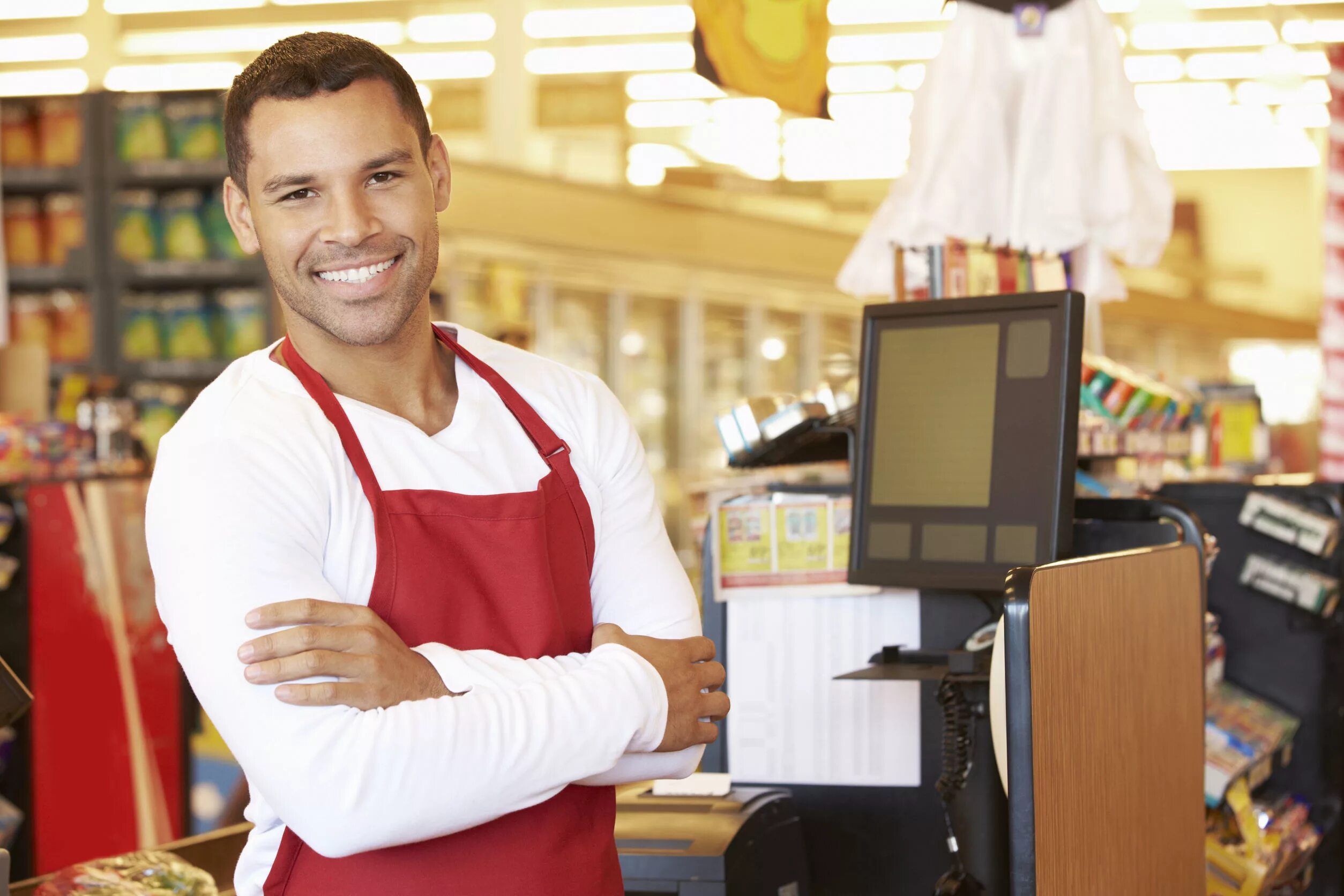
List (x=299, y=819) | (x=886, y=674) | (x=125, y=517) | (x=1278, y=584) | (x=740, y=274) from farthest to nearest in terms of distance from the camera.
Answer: (x=740, y=274) → (x=125, y=517) → (x=1278, y=584) → (x=886, y=674) → (x=299, y=819)

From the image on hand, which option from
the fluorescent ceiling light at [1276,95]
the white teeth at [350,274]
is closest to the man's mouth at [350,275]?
the white teeth at [350,274]

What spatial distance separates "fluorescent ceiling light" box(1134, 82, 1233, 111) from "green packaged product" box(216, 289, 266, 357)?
842 cm

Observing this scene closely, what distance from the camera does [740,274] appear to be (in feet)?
38.3

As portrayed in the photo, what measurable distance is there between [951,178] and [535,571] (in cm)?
171

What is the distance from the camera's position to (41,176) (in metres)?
5.17

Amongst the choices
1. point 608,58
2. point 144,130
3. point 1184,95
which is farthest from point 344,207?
point 1184,95

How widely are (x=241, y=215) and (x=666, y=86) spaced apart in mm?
9193

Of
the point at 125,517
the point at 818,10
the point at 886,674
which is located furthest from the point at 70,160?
the point at 886,674

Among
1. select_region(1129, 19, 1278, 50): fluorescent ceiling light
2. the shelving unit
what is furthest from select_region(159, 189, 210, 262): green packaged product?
select_region(1129, 19, 1278, 50): fluorescent ceiling light

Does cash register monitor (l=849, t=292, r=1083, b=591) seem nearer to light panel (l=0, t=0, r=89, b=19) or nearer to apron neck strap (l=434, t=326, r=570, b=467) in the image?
apron neck strap (l=434, t=326, r=570, b=467)

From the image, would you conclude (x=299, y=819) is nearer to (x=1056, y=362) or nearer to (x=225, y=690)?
(x=225, y=690)

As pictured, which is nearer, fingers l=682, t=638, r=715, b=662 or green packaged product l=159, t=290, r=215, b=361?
fingers l=682, t=638, r=715, b=662

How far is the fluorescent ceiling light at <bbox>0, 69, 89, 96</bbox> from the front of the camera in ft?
33.6

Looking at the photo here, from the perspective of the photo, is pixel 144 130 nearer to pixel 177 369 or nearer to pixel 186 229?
pixel 186 229
